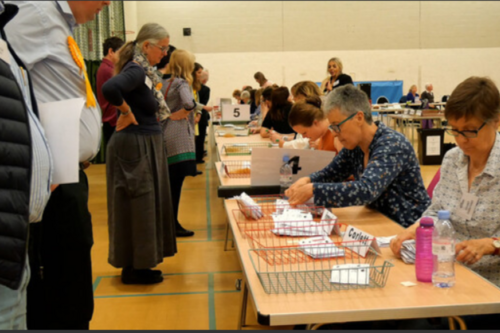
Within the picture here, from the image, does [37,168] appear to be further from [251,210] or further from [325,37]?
[325,37]

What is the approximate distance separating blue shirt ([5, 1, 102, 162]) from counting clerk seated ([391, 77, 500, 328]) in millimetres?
1090

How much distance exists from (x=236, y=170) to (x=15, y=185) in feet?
7.70

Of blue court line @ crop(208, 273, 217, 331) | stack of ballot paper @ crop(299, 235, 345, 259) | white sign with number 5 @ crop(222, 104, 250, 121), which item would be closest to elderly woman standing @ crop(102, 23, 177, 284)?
blue court line @ crop(208, 273, 217, 331)

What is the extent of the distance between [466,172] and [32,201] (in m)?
1.55

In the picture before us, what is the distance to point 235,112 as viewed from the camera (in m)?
8.17

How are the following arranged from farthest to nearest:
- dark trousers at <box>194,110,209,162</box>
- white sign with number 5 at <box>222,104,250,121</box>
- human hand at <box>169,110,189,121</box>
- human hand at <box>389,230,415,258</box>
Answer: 1. dark trousers at <box>194,110,209,162</box>
2. white sign with number 5 at <box>222,104,250,121</box>
3. human hand at <box>169,110,189,121</box>
4. human hand at <box>389,230,415,258</box>

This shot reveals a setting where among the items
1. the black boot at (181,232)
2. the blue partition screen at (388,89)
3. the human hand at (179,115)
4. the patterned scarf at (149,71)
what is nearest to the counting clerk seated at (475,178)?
the patterned scarf at (149,71)

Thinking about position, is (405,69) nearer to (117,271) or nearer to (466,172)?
(117,271)

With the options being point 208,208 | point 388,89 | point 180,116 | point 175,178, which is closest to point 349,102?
point 180,116

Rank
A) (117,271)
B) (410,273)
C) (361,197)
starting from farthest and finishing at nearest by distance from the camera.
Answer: (117,271), (361,197), (410,273)

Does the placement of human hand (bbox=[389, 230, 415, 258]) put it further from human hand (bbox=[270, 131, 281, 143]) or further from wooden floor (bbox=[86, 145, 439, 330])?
human hand (bbox=[270, 131, 281, 143])

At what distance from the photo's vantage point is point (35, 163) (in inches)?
50.4

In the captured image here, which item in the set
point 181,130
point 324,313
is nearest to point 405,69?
point 181,130

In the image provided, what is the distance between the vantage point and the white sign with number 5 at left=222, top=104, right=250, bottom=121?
816 centimetres
